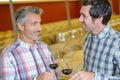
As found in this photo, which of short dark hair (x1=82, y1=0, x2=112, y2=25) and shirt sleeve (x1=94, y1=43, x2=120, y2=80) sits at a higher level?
short dark hair (x1=82, y1=0, x2=112, y2=25)

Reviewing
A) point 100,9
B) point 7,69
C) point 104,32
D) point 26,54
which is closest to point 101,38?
point 104,32

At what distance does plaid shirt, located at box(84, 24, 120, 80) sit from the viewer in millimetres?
1454

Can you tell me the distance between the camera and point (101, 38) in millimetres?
1562

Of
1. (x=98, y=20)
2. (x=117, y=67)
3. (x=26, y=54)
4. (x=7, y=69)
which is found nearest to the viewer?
(x=117, y=67)

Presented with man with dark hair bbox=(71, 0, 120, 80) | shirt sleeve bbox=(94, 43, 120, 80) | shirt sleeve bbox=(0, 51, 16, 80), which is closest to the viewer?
shirt sleeve bbox=(94, 43, 120, 80)

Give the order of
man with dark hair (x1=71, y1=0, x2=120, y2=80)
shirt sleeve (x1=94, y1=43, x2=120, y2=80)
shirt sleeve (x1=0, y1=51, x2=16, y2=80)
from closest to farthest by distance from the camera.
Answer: shirt sleeve (x1=94, y1=43, x2=120, y2=80), man with dark hair (x1=71, y1=0, x2=120, y2=80), shirt sleeve (x1=0, y1=51, x2=16, y2=80)

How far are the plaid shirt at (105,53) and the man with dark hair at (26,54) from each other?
34 cm

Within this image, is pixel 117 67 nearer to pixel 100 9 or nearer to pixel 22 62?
pixel 100 9

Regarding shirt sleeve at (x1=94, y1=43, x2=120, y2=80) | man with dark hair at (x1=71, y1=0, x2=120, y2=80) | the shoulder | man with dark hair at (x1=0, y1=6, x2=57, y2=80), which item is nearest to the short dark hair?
man with dark hair at (x1=71, y1=0, x2=120, y2=80)

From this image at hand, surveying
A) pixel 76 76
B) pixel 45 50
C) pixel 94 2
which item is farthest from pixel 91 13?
pixel 45 50

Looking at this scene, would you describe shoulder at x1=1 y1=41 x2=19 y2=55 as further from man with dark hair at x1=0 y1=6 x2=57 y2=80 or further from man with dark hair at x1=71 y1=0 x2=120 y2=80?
man with dark hair at x1=71 y1=0 x2=120 y2=80

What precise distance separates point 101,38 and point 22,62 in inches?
25.4

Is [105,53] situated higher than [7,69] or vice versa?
[105,53]

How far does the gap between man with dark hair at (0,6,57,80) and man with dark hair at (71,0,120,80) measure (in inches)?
14.9
